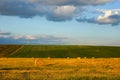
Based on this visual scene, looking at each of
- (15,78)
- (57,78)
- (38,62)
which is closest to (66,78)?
(57,78)

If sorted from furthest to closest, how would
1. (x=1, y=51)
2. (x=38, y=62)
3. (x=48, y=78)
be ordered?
(x=1, y=51) → (x=38, y=62) → (x=48, y=78)

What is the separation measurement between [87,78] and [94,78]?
488mm

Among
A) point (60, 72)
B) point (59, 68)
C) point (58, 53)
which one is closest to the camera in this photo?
point (60, 72)

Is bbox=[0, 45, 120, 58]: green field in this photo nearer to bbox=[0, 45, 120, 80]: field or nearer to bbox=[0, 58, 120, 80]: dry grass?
bbox=[0, 45, 120, 80]: field

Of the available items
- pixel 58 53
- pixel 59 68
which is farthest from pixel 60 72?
pixel 58 53

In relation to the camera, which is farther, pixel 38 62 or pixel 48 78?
pixel 38 62

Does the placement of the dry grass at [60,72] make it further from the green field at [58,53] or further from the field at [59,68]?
the green field at [58,53]

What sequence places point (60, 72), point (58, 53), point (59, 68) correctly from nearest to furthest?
point (60, 72) < point (59, 68) < point (58, 53)

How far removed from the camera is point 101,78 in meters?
22.5

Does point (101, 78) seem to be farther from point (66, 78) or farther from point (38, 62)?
point (38, 62)

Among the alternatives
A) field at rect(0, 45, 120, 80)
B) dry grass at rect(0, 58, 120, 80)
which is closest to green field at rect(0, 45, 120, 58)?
field at rect(0, 45, 120, 80)

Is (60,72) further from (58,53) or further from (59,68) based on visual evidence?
(58,53)

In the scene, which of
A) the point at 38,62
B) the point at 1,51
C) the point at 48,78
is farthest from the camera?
the point at 1,51

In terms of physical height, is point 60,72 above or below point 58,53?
below
